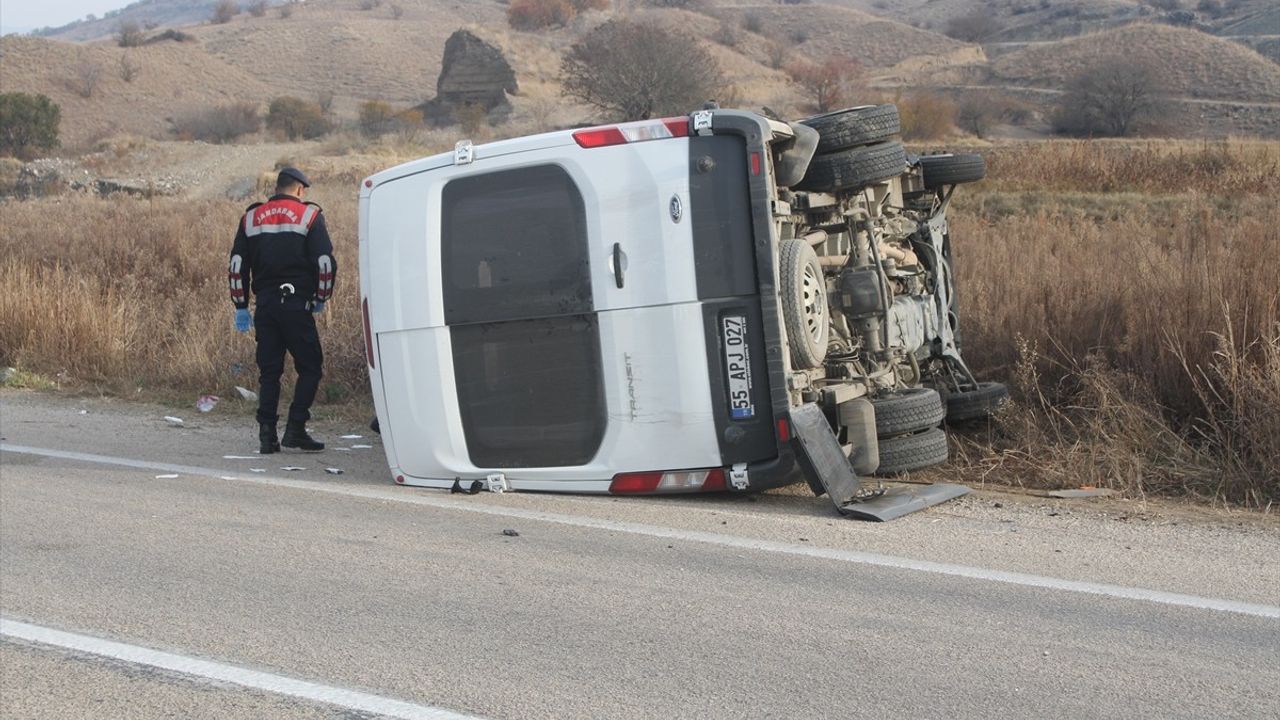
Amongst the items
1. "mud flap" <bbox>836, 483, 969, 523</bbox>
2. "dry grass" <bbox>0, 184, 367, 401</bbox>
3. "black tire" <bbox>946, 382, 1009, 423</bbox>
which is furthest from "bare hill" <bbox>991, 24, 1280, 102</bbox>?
"mud flap" <bbox>836, 483, 969, 523</bbox>

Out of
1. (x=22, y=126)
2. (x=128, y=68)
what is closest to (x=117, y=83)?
(x=128, y=68)

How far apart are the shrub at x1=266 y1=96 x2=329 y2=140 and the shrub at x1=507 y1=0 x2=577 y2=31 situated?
20506 millimetres

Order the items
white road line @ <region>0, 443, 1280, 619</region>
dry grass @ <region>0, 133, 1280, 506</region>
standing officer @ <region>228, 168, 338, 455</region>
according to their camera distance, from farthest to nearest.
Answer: standing officer @ <region>228, 168, 338, 455</region>
dry grass @ <region>0, 133, 1280, 506</region>
white road line @ <region>0, 443, 1280, 619</region>

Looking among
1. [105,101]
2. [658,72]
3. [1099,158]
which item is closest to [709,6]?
[105,101]

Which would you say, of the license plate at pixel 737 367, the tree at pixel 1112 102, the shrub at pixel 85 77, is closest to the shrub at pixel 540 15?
the shrub at pixel 85 77

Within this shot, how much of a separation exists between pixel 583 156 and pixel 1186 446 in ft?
12.7

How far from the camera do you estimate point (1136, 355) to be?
820 cm

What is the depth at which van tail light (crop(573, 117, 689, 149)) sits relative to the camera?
250 inches

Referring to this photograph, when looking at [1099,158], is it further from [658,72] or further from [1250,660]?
[658,72]

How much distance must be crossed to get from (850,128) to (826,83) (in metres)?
51.5

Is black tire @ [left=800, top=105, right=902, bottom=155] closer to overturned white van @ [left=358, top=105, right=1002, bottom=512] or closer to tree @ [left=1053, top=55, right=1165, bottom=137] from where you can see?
overturned white van @ [left=358, top=105, right=1002, bottom=512]

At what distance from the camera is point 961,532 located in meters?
6.04

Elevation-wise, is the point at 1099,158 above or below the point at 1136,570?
above

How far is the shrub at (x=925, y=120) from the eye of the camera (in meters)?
45.4
